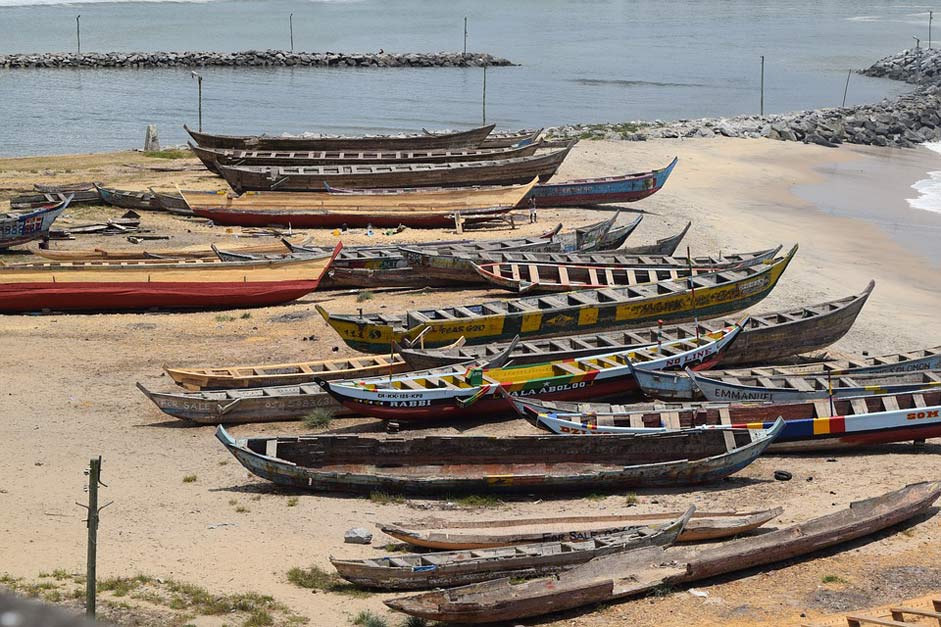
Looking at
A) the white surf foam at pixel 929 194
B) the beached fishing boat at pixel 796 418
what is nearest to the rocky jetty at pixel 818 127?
the white surf foam at pixel 929 194

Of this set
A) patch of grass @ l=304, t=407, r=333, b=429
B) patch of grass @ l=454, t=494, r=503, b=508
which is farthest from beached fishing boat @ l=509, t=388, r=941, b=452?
patch of grass @ l=304, t=407, r=333, b=429

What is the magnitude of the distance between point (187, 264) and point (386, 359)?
7.48 metres

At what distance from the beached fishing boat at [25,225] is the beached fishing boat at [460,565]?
19623mm

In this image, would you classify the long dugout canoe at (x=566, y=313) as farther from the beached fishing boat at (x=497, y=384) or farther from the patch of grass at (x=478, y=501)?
the patch of grass at (x=478, y=501)

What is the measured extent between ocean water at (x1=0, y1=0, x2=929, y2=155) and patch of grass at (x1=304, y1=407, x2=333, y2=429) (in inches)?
1444

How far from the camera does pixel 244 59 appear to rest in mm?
90438

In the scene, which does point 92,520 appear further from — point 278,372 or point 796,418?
point 796,418

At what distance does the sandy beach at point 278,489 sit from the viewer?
1327cm

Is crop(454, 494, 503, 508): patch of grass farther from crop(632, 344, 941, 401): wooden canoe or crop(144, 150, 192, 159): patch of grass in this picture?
crop(144, 150, 192, 159): patch of grass

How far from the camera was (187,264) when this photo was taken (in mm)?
26844

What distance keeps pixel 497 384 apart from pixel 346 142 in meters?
25.4

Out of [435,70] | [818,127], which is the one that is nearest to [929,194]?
[818,127]

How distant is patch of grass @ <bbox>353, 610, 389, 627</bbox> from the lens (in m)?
12.1

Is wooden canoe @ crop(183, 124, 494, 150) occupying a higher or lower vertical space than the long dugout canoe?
higher
